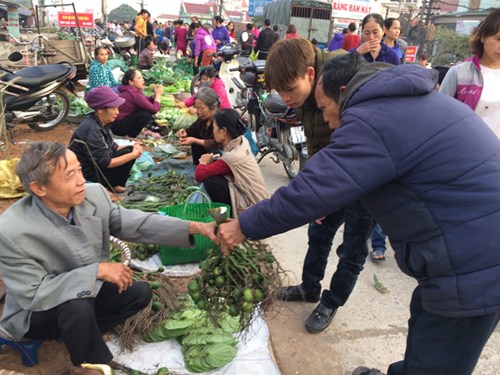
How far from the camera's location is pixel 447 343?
5.26ft

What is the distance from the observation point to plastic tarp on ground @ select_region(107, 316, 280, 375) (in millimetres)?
2414

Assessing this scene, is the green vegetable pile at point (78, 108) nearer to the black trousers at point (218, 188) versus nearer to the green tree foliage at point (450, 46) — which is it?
the black trousers at point (218, 188)

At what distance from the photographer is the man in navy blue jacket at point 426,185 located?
139 centimetres

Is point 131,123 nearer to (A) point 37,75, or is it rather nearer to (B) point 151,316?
(A) point 37,75

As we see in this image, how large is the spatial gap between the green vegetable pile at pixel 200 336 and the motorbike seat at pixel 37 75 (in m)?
5.06

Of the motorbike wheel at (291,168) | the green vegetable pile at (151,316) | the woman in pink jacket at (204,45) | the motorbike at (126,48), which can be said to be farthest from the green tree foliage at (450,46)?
the green vegetable pile at (151,316)

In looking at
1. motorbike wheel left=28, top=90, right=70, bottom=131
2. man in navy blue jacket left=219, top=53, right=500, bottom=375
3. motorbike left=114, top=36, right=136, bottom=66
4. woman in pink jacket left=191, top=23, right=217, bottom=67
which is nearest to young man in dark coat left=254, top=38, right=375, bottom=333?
man in navy blue jacket left=219, top=53, right=500, bottom=375

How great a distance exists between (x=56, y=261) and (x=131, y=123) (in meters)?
4.32

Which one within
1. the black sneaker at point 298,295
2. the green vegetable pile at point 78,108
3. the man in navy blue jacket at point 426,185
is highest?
the man in navy blue jacket at point 426,185

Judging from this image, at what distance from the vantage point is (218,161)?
12.4ft

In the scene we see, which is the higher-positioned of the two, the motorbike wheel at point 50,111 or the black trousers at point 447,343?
the black trousers at point 447,343

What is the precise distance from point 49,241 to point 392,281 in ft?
9.09

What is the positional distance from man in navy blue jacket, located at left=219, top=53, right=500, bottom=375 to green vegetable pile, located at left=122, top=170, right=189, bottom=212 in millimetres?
2791

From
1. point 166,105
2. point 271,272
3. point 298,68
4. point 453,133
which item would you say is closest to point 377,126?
point 453,133
